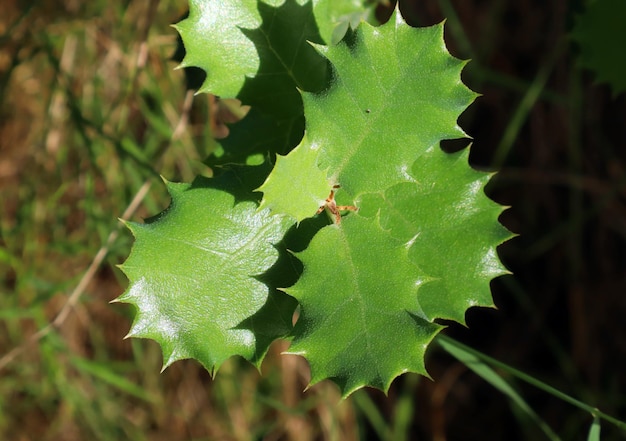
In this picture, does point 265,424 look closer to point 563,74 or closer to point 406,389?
point 406,389

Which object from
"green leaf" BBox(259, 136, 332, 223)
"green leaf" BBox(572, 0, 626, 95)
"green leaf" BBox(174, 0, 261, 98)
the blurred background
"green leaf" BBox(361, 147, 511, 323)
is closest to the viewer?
"green leaf" BBox(259, 136, 332, 223)

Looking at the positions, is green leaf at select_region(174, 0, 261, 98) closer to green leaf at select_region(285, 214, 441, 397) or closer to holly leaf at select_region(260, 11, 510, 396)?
holly leaf at select_region(260, 11, 510, 396)

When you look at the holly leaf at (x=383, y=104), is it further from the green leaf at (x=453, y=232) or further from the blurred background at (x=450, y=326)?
the blurred background at (x=450, y=326)

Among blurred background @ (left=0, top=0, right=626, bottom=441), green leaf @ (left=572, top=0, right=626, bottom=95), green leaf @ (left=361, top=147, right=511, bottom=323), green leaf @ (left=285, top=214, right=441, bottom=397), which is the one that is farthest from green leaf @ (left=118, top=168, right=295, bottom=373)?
blurred background @ (left=0, top=0, right=626, bottom=441)

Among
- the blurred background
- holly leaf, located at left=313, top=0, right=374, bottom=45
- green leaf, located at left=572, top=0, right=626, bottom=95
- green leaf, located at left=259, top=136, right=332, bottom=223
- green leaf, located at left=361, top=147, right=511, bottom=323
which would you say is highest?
holly leaf, located at left=313, top=0, right=374, bottom=45

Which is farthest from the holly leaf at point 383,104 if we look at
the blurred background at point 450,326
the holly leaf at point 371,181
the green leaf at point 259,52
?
the blurred background at point 450,326

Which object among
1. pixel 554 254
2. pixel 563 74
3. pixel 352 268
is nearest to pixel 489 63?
pixel 563 74

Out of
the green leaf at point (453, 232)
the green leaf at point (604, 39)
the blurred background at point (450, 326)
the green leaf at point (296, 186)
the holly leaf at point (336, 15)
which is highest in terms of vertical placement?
the holly leaf at point (336, 15)

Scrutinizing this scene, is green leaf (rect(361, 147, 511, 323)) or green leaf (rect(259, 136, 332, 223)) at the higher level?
green leaf (rect(259, 136, 332, 223))
